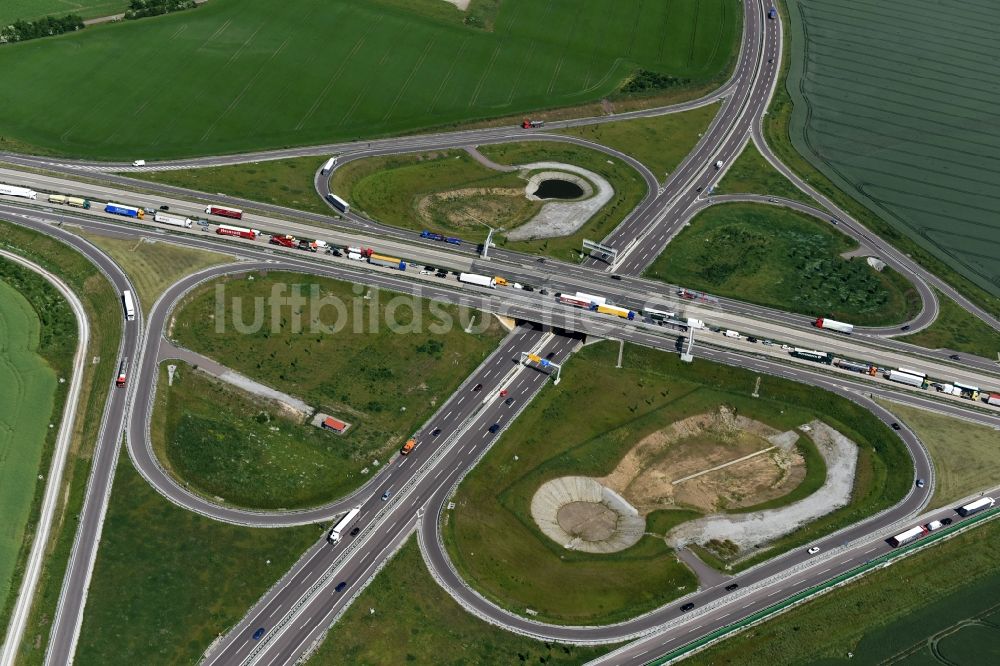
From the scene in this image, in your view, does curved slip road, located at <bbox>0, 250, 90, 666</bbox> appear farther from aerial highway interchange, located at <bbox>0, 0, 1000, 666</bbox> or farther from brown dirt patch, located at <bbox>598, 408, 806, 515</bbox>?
brown dirt patch, located at <bbox>598, 408, 806, 515</bbox>

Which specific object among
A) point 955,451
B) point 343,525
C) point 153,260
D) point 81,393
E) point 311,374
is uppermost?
point 955,451

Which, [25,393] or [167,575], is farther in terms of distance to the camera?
[25,393]

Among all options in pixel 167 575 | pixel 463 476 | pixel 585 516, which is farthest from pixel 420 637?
pixel 167 575

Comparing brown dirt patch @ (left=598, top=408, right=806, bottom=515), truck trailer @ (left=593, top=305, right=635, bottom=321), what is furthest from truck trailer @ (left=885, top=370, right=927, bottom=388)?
truck trailer @ (left=593, top=305, right=635, bottom=321)

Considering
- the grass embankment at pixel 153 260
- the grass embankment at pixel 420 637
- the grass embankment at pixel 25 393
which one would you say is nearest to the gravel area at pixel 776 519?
the grass embankment at pixel 420 637

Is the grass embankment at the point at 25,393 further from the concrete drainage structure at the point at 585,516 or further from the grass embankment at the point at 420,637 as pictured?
the concrete drainage structure at the point at 585,516

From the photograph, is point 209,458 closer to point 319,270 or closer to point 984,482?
point 319,270

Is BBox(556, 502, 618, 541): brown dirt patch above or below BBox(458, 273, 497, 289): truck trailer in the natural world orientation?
below

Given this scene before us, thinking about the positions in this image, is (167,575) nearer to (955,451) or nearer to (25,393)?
(25,393)
